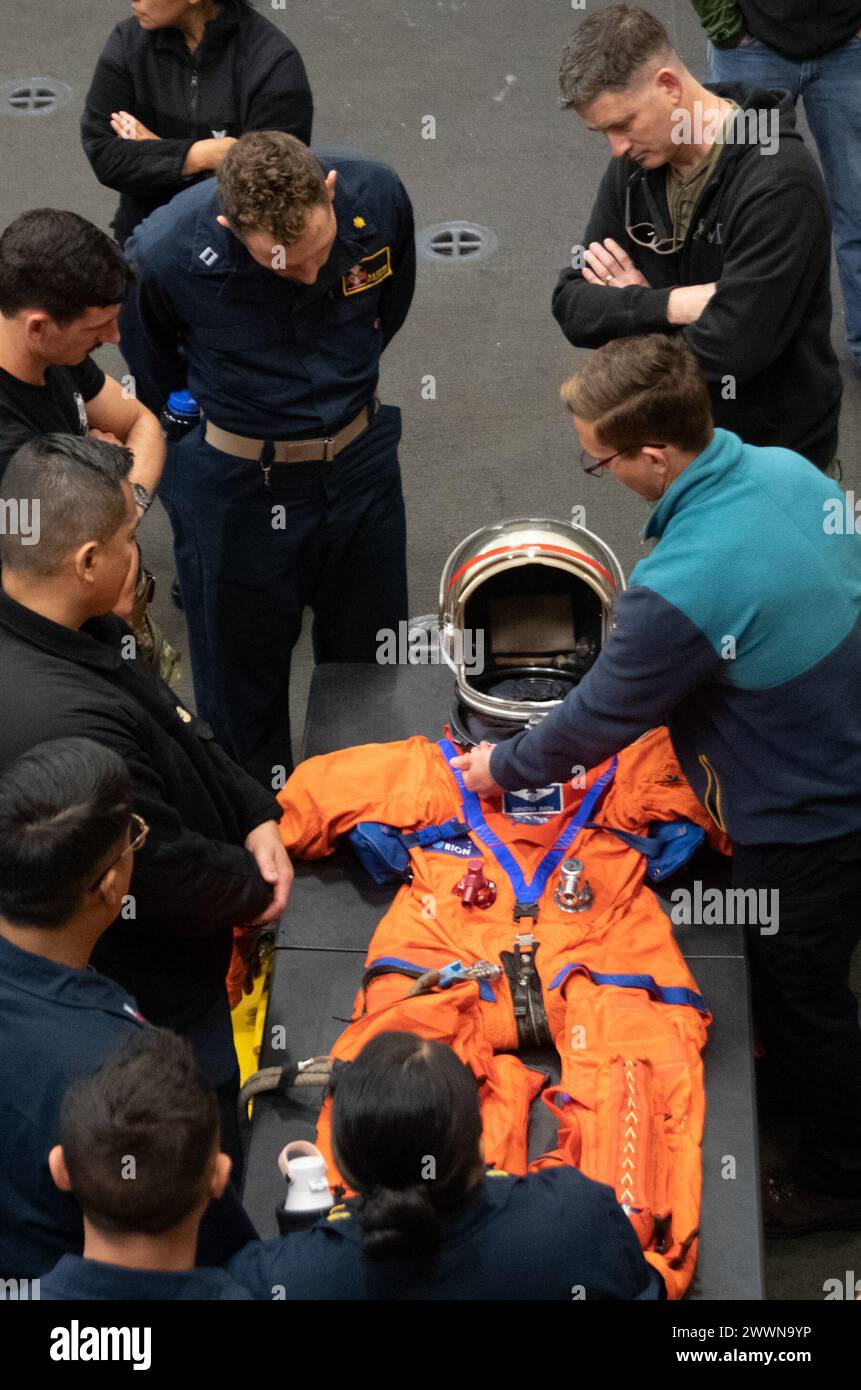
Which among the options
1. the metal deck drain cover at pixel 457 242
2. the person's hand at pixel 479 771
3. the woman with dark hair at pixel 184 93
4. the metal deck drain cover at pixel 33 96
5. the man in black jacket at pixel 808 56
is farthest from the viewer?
the metal deck drain cover at pixel 33 96

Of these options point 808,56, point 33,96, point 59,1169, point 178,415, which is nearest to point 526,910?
point 59,1169

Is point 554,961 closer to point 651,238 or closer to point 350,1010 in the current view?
point 350,1010

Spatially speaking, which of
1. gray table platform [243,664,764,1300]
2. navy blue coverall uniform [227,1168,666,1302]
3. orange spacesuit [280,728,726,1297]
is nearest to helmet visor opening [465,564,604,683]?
gray table platform [243,664,764,1300]

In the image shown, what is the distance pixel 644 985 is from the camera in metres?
2.98

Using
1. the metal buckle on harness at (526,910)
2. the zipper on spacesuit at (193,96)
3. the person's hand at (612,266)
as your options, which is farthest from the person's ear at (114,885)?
the zipper on spacesuit at (193,96)

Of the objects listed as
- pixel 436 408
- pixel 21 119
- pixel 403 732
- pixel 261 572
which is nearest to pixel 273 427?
pixel 261 572

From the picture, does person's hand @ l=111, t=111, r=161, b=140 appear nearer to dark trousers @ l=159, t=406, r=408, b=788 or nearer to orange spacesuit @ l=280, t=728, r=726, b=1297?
dark trousers @ l=159, t=406, r=408, b=788

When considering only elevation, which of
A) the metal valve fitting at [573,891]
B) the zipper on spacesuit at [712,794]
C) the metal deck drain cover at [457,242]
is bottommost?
the metal valve fitting at [573,891]

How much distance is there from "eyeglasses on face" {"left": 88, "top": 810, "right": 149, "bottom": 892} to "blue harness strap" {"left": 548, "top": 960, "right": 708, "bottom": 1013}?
0.85 meters

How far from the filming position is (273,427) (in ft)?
13.1

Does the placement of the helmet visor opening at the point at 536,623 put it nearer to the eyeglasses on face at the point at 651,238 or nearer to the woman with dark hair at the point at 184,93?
the eyeglasses on face at the point at 651,238

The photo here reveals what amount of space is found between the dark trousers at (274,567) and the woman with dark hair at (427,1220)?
6.39 feet

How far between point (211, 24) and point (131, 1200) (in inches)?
144

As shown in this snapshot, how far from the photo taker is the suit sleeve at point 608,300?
372cm
